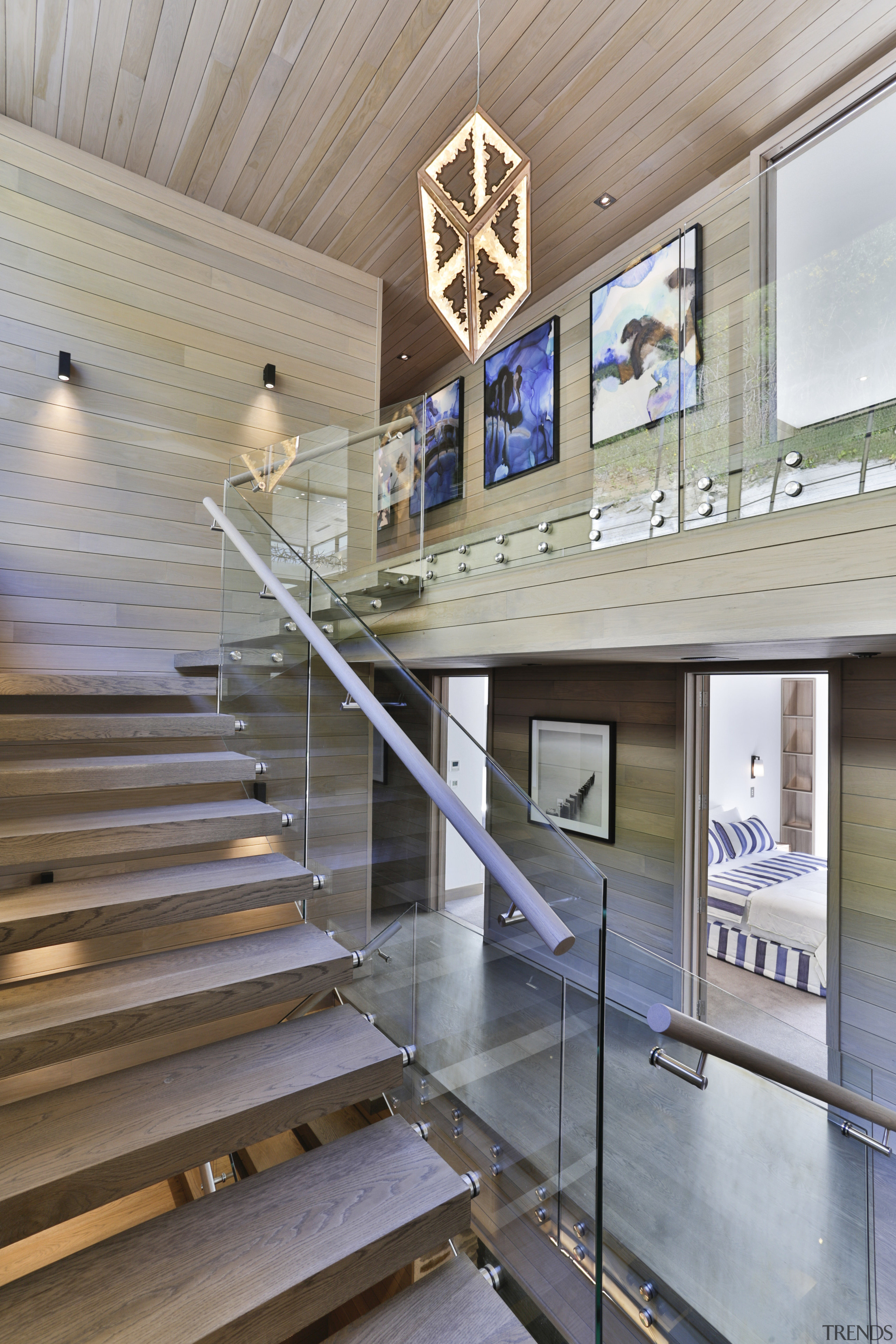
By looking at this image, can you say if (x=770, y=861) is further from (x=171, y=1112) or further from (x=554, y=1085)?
(x=171, y=1112)

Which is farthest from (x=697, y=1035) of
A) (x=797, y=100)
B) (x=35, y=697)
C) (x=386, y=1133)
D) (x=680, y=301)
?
(x=797, y=100)

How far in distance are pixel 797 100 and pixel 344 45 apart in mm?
2309

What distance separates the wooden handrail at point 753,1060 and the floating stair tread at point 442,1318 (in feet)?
1.99

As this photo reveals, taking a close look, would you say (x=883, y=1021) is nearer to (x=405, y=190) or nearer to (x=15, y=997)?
(x=15, y=997)

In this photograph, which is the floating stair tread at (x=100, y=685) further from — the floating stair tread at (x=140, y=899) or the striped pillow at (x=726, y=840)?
the striped pillow at (x=726, y=840)

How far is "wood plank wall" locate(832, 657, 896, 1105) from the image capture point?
2955 mm

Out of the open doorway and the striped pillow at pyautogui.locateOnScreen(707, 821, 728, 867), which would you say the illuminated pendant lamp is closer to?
the open doorway

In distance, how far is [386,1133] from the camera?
154 cm

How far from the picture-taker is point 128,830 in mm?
1989

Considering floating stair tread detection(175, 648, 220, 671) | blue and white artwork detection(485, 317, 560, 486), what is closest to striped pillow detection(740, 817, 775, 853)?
blue and white artwork detection(485, 317, 560, 486)

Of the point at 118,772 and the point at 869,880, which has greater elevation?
the point at 118,772

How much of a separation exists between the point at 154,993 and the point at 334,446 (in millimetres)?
3128

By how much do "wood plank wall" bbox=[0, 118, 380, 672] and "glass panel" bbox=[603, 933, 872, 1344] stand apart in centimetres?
351

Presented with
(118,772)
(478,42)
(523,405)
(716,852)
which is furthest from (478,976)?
(716,852)
